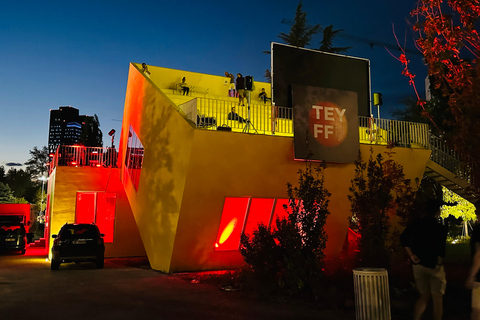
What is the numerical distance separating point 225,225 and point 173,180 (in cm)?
270

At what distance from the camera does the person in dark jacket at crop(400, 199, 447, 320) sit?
18.3 feet

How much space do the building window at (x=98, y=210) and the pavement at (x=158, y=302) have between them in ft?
22.5

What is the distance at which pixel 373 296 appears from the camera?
5969mm

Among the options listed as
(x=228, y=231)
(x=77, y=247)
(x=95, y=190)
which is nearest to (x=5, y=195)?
(x=95, y=190)

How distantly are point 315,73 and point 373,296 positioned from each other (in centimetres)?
950

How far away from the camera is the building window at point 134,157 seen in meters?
14.5

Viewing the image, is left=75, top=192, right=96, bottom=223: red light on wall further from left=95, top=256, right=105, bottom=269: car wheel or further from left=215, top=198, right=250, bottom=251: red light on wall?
left=215, top=198, right=250, bottom=251: red light on wall

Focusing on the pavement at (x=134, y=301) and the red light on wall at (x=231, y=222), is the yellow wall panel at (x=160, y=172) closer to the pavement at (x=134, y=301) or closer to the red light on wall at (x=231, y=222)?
the pavement at (x=134, y=301)

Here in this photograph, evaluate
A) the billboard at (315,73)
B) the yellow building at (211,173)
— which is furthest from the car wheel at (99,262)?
the billboard at (315,73)

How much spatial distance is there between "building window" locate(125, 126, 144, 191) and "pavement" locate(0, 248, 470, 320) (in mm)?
4385

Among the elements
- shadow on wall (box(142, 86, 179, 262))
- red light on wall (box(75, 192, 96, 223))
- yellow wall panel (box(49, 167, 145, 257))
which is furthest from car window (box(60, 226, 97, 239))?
red light on wall (box(75, 192, 96, 223))

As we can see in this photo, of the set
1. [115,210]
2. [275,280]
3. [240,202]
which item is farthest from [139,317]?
[115,210]

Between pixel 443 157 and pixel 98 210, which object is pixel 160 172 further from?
pixel 443 157

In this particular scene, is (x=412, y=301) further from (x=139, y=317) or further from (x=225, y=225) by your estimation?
(x=225, y=225)
